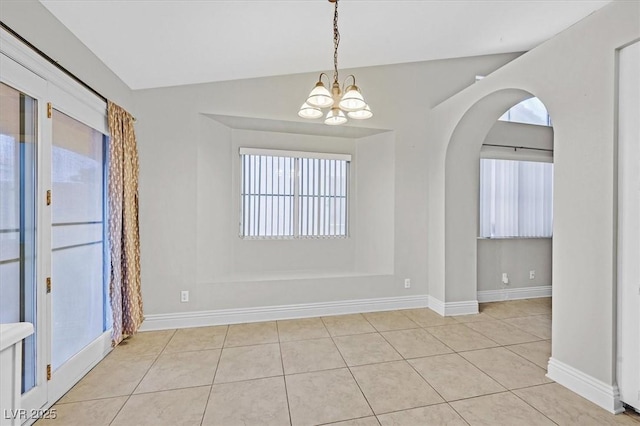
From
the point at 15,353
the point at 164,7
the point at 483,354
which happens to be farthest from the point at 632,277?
the point at 164,7

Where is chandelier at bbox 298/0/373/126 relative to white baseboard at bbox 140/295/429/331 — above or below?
above

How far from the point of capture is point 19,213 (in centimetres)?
183

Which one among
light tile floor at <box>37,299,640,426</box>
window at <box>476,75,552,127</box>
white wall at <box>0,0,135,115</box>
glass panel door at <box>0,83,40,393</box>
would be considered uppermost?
window at <box>476,75,552,127</box>

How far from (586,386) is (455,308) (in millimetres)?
1682

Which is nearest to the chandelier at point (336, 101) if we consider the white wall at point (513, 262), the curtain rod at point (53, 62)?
the curtain rod at point (53, 62)

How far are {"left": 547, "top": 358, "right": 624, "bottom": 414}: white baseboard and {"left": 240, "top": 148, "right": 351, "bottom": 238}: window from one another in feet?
8.90

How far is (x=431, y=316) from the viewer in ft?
12.3

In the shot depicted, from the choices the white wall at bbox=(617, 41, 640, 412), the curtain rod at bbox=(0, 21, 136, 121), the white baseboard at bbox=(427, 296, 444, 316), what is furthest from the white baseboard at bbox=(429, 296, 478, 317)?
the curtain rod at bbox=(0, 21, 136, 121)

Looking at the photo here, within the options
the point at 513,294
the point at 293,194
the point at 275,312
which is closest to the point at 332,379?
the point at 275,312

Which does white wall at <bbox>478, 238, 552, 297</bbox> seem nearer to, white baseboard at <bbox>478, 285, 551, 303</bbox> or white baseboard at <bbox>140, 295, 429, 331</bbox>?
white baseboard at <bbox>478, 285, 551, 303</bbox>

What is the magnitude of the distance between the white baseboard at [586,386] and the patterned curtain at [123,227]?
378cm

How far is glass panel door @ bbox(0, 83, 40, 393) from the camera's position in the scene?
1.71 metres

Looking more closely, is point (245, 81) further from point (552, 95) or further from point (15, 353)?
point (15, 353)

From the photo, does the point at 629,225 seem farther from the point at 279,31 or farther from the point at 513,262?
the point at 279,31
